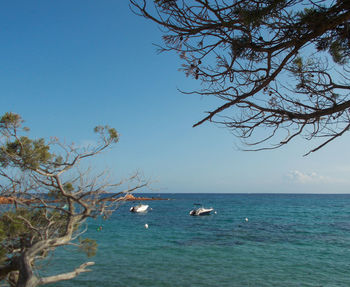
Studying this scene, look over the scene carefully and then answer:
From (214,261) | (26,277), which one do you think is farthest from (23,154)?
(214,261)

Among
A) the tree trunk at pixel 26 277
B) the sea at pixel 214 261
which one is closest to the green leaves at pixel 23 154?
the tree trunk at pixel 26 277

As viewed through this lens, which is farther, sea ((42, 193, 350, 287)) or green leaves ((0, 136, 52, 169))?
sea ((42, 193, 350, 287))

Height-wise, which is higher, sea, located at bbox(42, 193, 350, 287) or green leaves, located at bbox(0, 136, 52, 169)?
green leaves, located at bbox(0, 136, 52, 169)

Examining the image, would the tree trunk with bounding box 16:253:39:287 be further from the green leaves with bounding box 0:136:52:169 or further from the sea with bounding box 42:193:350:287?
the sea with bounding box 42:193:350:287

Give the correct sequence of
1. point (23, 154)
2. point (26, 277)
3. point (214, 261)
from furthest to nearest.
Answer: point (214, 261) < point (23, 154) < point (26, 277)

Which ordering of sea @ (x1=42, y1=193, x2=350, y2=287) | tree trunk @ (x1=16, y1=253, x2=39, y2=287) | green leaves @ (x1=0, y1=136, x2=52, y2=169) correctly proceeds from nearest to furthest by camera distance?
tree trunk @ (x1=16, y1=253, x2=39, y2=287) < green leaves @ (x1=0, y1=136, x2=52, y2=169) < sea @ (x1=42, y1=193, x2=350, y2=287)

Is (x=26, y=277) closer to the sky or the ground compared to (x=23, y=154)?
closer to the ground

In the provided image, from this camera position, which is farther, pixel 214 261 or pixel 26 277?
pixel 214 261

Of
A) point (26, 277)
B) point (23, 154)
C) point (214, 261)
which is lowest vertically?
point (214, 261)

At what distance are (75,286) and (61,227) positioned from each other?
409cm

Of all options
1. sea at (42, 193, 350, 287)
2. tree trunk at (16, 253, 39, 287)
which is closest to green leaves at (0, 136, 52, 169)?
tree trunk at (16, 253, 39, 287)

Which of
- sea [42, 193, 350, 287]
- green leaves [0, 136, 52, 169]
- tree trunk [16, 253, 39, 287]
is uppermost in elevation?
green leaves [0, 136, 52, 169]

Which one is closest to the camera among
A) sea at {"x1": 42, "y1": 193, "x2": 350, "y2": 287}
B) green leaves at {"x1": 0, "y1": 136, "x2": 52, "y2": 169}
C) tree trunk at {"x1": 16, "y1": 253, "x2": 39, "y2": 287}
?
tree trunk at {"x1": 16, "y1": 253, "x2": 39, "y2": 287}

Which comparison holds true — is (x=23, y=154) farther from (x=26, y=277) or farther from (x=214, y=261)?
(x=214, y=261)
